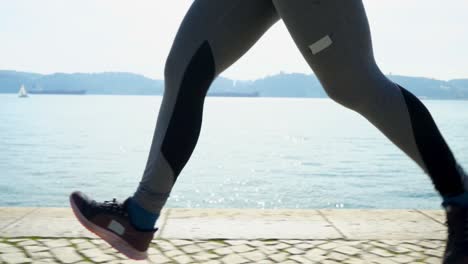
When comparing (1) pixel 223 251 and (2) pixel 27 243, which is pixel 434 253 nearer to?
(1) pixel 223 251

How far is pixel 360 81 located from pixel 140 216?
86cm

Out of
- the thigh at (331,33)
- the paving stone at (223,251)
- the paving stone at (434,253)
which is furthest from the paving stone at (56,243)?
the paving stone at (434,253)

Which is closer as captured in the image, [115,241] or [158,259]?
[115,241]

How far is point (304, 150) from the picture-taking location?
100ft

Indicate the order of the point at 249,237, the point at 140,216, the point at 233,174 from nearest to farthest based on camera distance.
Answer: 1. the point at 140,216
2. the point at 249,237
3. the point at 233,174

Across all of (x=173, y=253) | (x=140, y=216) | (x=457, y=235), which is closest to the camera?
(x=457, y=235)

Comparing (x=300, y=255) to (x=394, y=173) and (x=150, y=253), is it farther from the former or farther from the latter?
(x=394, y=173)

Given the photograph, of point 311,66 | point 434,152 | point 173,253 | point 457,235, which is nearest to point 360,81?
point 311,66

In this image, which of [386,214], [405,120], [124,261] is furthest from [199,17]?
[386,214]

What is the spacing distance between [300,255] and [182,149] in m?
1.02

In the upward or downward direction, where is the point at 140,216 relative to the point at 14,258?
upward

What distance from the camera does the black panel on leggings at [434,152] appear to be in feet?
5.33

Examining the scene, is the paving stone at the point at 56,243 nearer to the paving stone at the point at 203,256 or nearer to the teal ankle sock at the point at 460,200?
the paving stone at the point at 203,256

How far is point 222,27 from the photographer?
1.65m
